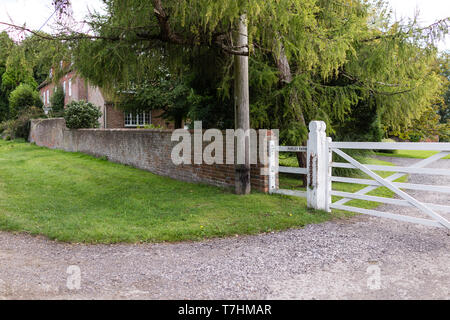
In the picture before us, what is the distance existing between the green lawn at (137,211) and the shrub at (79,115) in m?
10.9

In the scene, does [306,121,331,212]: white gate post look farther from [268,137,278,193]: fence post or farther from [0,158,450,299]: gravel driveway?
[268,137,278,193]: fence post

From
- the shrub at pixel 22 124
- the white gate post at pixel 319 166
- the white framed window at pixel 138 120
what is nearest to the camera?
the white gate post at pixel 319 166

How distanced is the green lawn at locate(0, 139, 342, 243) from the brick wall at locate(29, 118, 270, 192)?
40 cm

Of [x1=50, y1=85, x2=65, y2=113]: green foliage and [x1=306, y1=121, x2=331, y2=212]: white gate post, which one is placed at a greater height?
[x1=50, y1=85, x2=65, y2=113]: green foliage

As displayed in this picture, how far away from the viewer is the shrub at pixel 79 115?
21.2 meters

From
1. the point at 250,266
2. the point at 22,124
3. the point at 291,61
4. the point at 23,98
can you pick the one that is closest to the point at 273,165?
the point at 291,61

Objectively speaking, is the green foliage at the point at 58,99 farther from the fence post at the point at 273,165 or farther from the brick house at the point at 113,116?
the fence post at the point at 273,165

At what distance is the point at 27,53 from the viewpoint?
7.50 meters

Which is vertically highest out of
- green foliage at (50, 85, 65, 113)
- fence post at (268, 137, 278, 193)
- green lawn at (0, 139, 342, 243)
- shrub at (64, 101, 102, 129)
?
green foliage at (50, 85, 65, 113)

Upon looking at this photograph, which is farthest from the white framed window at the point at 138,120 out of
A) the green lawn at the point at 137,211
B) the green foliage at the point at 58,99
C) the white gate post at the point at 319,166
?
the white gate post at the point at 319,166

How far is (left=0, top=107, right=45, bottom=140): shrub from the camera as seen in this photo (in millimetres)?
31859

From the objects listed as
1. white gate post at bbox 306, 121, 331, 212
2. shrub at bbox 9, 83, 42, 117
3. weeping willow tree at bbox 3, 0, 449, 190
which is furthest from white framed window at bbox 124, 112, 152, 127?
white gate post at bbox 306, 121, 331, 212

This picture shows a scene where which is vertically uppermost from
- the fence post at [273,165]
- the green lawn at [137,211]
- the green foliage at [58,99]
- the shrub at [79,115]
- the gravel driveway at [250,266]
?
the green foliage at [58,99]
